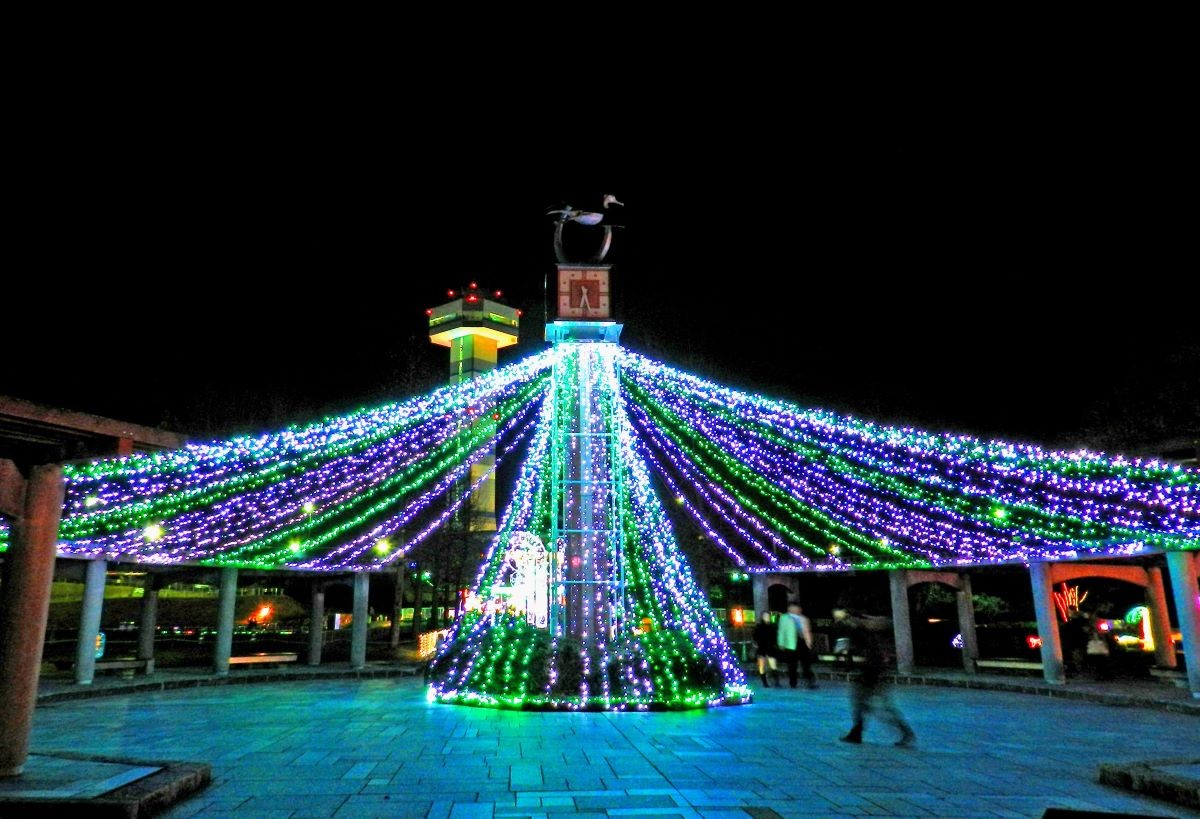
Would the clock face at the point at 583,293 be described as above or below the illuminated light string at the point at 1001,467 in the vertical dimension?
above

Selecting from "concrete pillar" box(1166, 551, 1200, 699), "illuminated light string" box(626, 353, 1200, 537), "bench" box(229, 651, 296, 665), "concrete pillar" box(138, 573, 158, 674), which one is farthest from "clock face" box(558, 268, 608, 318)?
"bench" box(229, 651, 296, 665)

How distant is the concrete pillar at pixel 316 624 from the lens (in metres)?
19.4

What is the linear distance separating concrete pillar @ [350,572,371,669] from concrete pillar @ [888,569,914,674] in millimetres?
11848

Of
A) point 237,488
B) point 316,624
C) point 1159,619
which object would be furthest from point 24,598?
point 1159,619

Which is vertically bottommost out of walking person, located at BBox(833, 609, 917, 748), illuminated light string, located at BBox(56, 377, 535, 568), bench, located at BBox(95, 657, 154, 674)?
bench, located at BBox(95, 657, 154, 674)

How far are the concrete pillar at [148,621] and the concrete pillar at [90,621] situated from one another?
6.81 ft

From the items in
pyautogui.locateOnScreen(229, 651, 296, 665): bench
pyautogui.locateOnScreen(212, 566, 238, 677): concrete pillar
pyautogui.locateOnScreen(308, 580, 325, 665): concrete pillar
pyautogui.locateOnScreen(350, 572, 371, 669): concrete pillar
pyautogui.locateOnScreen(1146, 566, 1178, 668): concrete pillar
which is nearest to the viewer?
pyautogui.locateOnScreen(1146, 566, 1178, 668): concrete pillar

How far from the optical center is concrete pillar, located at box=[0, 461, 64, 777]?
6148mm

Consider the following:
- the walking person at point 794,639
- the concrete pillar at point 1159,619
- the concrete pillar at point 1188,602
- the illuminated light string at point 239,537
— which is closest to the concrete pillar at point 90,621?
the illuminated light string at point 239,537

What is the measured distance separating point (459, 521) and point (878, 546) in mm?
16201

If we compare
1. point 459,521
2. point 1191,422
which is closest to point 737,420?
point 1191,422

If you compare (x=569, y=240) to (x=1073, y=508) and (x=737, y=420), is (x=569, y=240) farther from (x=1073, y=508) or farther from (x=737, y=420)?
(x=1073, y=508)

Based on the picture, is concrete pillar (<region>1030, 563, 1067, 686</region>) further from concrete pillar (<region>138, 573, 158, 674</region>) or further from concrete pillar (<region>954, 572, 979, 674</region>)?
concrete pillar (<region>138, 573, 158, 674</region>)

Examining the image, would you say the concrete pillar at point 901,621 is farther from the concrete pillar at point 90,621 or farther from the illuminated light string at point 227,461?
the concrete pillar at point 90,621
